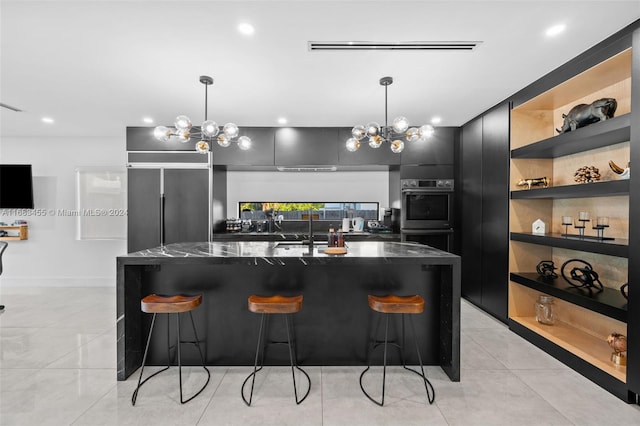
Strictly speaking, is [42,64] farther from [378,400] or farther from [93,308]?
[378,400]

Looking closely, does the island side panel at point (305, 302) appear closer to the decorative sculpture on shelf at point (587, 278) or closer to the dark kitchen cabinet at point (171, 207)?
the decorative sculpture on shelf at point (587, 278)

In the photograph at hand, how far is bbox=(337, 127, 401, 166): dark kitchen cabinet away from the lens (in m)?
4.59

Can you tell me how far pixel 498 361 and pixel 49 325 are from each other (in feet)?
15.6

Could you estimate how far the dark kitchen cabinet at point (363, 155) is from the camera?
4590 mm

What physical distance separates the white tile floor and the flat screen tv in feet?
10.9

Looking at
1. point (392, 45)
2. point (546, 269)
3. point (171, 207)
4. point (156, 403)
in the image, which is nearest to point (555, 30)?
point (392, 45)

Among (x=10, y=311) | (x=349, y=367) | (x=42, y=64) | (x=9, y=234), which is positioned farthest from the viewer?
(x=9, y=234)

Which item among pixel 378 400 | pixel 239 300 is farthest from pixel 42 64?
pixel 378 400

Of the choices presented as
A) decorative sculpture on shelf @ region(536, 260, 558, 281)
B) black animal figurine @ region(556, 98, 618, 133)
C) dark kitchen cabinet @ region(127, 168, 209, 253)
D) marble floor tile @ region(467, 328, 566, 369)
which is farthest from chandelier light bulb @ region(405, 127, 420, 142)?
dark kitchen cabinet @ region(127, 168, 209, 253)

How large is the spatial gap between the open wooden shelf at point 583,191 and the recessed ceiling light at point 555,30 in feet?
3.84

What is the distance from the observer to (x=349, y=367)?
2512mm

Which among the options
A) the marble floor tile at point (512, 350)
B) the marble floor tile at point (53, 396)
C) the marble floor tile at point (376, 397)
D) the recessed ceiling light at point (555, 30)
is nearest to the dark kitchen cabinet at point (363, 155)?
the recessed ceiling light at point (555, 30)

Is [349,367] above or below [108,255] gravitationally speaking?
below

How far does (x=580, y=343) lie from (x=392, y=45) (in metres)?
3.08
